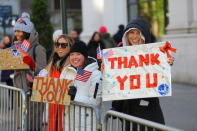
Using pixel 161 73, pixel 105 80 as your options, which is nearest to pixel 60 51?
pixel 105 80

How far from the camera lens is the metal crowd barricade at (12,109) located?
6559 millimetres

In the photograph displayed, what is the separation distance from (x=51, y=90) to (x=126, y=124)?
135 cm

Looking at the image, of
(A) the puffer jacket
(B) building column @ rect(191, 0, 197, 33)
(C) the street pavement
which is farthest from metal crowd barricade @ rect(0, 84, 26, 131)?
(B) building column @ rect(191, 0, 197, 33)

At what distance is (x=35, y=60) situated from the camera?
707 cm

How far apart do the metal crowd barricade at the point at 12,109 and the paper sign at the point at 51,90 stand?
856 mm

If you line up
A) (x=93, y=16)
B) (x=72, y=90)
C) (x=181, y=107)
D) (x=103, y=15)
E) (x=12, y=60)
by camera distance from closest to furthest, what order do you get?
(x=72, y=90), (x=12, y=60), (x=181, y=107), (x=103, y=15), (x=93, y=16)

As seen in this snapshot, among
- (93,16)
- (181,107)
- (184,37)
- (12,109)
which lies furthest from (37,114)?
(93,16)

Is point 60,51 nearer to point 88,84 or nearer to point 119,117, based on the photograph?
point 88,84

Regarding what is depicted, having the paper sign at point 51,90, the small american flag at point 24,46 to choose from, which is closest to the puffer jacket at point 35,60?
the small american flag at point 24,46

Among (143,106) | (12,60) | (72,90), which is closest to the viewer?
(143,106)

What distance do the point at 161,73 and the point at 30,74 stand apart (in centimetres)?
304

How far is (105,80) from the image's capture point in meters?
4.94

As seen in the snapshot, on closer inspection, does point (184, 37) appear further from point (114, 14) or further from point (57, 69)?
point (57, 69)

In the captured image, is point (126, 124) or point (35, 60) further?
point (35, 60)
